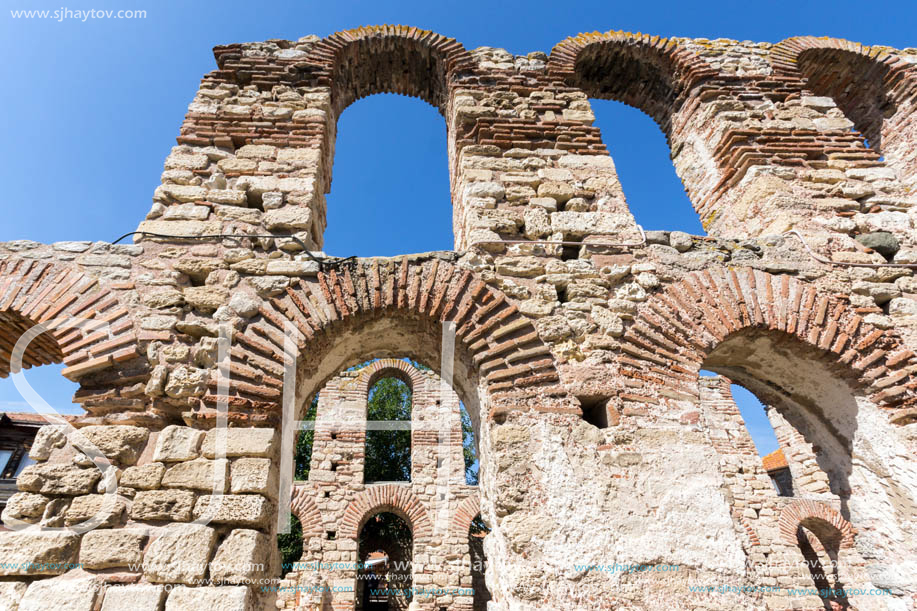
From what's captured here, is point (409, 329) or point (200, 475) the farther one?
point (409, 329)

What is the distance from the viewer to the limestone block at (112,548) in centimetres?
245

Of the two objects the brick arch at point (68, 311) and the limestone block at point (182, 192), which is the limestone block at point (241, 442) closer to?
the brick arch at point (68, 311)

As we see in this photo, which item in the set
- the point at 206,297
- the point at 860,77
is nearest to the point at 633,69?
the point at 860,77

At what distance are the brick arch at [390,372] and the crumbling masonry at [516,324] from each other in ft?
19.4

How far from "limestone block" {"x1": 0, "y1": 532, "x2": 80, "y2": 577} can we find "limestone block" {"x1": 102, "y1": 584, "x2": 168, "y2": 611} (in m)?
0.33

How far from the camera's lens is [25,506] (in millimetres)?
2566

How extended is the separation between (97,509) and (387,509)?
679 centimetres

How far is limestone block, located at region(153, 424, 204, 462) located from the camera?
9.03 ft

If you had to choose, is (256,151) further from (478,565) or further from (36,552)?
(478,565)

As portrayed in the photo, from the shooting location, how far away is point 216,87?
14.8 feet

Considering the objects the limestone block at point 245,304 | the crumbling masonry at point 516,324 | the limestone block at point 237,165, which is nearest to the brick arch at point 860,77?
the crumbling masonry at point 516,324

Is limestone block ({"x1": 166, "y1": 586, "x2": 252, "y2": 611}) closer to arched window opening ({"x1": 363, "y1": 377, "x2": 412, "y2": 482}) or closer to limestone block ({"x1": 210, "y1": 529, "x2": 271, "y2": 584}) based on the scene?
limestone block ({"x1": 210, "y1": 529, "x2": 271, "y2": 584})

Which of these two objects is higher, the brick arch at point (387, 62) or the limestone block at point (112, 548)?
the brick arch at point (387, 62)

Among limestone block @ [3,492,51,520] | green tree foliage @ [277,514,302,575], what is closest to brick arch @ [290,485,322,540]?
green tree foliage @ [277,514,302,575]
